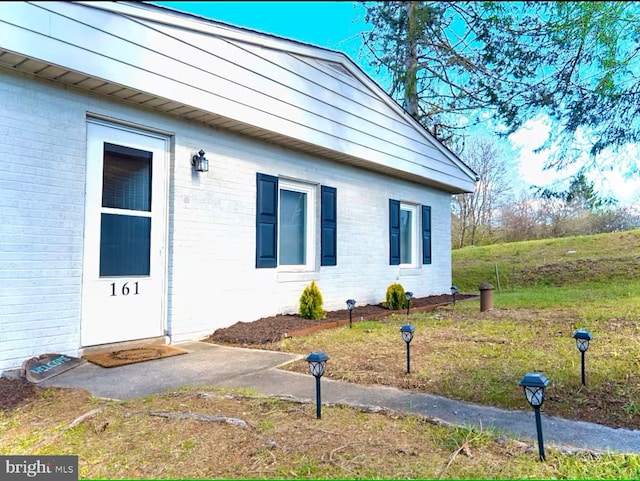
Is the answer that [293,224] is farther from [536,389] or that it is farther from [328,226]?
[536,389]

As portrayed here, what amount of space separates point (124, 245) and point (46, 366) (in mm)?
1429

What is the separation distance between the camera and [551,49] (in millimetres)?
5891

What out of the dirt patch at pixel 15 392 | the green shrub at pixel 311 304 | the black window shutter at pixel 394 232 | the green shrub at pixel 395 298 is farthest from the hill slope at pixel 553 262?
the dirt patch at pixel 15 392

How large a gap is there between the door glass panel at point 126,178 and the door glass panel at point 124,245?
16 cm

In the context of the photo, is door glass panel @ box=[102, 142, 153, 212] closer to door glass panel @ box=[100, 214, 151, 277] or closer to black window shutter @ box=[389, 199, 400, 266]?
door glass panel @ box=[100, 214, 151, 277]

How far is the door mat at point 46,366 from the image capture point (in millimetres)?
3798

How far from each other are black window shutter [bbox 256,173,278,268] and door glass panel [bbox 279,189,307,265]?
390 millimetres

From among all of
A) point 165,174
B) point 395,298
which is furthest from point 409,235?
point 165,174

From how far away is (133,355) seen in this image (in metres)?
4.58

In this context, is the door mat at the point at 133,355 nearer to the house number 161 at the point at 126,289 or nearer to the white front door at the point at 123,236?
the white front door at the point at 123,236

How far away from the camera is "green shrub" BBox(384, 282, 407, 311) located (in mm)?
8352

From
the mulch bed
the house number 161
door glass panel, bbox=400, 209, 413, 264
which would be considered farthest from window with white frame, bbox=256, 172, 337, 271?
door glass panel, bbox=400, 209, 413, 264

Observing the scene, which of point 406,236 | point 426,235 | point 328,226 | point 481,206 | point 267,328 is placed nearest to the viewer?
point 267,328

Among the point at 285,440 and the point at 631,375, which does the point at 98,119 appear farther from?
the point at 631,375
